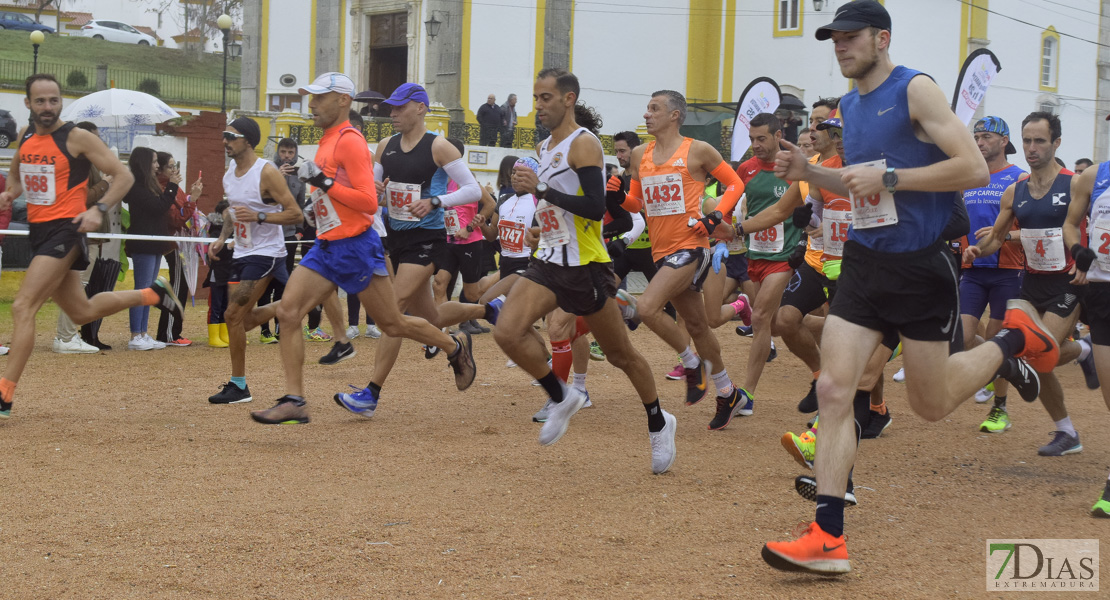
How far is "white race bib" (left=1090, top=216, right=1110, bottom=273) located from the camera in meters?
6.21

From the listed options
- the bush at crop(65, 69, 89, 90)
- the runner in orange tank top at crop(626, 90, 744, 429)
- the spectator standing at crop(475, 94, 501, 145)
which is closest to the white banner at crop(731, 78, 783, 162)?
the runner in orange tank top at crop(626, 90, 744, 429)

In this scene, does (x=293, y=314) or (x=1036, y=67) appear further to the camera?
(x=1036, y=67)

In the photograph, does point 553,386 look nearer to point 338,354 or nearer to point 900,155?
point 900,155

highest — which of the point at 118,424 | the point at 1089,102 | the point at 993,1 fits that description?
the point at 993,1

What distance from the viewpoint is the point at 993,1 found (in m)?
39.9

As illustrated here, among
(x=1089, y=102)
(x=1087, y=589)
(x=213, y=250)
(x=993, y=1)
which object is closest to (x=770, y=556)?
(x=1087, y=589)

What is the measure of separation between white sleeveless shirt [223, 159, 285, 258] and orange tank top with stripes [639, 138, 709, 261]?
2.98 metres

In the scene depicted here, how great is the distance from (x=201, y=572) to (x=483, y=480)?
79.5 inches

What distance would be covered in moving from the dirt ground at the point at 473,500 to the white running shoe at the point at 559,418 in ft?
0.67

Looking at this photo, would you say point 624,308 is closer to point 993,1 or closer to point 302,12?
point 302,12

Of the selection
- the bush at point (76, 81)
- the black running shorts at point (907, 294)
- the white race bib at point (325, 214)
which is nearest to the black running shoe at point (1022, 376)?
the black running shorts at point (907, 294)

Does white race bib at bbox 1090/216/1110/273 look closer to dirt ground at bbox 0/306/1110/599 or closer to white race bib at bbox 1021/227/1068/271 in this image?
white race bib at bbox 1021/227/1068/271

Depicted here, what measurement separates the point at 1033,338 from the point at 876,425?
253 cm

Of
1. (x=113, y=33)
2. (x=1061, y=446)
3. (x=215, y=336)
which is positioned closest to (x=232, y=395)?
(x=215, y=336)
